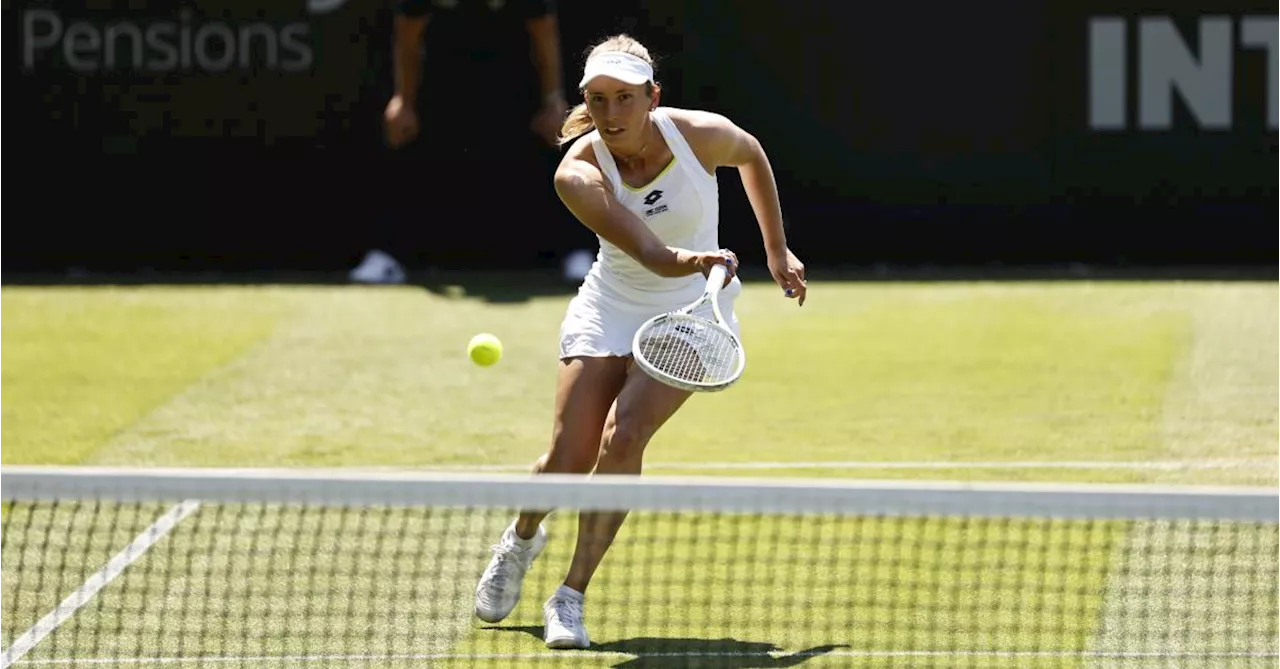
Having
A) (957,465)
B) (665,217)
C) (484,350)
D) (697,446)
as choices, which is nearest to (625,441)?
(665,217)

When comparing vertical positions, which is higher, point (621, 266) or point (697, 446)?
point (621, 266)

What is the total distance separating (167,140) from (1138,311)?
6962mm

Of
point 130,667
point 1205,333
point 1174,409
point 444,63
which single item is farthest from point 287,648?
point 444,63

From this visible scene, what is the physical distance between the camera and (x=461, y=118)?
14.4 metres

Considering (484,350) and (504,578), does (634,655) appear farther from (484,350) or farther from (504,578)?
(484,350)

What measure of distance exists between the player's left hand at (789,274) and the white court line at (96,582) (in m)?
1.97

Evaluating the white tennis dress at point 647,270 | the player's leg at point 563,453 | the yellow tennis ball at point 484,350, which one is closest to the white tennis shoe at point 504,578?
the player's leg at point 563,453

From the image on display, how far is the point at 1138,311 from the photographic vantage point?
513 inches

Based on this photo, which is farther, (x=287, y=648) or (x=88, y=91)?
(x=88, y=91)

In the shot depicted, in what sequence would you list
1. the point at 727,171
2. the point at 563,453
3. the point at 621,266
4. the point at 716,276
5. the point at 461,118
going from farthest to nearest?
the point at 461,118
the point at 727,171
the point at 621,266
the point at 563,453
the point at 716,276

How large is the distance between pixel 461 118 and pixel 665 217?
27.3 feet

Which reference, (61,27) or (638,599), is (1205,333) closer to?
(638,599)

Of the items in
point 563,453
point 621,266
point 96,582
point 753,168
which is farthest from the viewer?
point 96,582

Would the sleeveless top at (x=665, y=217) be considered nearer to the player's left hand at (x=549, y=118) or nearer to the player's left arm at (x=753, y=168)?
the player's left arm at (x=753, y=168)
